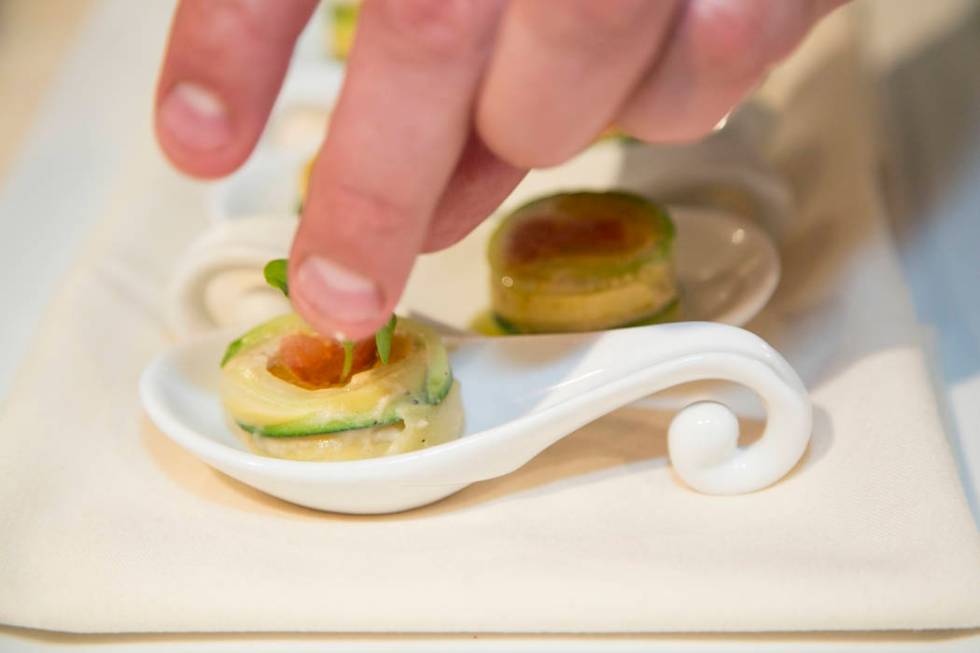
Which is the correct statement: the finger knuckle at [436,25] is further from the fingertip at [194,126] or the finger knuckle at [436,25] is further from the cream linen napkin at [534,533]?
the cream linen napkin at [534,533]

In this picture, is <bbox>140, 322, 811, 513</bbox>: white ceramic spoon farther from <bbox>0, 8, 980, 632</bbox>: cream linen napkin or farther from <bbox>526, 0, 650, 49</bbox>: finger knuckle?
<bbox>526, 0, 650, 49</bbox>: finger knuckle

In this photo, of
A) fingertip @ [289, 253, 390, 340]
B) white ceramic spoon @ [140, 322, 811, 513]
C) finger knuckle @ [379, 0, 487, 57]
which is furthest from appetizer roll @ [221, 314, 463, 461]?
finger knuckle @ [379, 0, 487, 57]

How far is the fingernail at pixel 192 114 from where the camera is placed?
60cm

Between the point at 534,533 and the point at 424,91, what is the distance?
13.4 inches

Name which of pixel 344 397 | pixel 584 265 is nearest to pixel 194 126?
pixel 344 397

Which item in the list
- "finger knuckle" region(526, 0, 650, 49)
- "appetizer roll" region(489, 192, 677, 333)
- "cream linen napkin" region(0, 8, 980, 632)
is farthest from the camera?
"appetizer roll" region(489, 192, 677, 333)

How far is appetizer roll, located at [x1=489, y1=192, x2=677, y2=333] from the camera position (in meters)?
0.95

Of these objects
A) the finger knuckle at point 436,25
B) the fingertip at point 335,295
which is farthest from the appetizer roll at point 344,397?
the finger knuckle at point 436,25

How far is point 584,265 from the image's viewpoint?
0.97m

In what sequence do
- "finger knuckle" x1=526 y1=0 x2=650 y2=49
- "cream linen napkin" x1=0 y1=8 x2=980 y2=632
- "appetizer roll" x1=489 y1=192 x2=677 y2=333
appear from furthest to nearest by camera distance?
"appetizer roll" x1=489 y1=192 x2=677 y2=333 < "cream linen napkin" x1=0 y1=8 x2=980 y2=632 < "finger knuckle" x1=526 y1=0 x2=650 y2=49

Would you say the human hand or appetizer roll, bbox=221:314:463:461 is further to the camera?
appetizer roll, bbox=221:314:463:461

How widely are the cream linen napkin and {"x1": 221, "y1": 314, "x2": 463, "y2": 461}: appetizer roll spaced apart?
56 millimetres

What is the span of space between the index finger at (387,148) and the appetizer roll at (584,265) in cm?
37

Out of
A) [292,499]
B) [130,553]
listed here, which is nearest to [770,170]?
[292,499]
